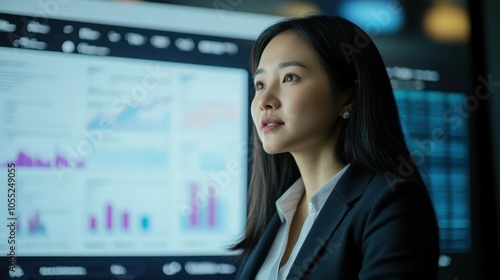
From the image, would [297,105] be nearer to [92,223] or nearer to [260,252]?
[260,252]

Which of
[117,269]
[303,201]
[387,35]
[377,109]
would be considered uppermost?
[387,35]

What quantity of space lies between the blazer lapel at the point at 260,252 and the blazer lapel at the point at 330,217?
0.21m

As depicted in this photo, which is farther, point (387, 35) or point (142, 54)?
point (387, 35)

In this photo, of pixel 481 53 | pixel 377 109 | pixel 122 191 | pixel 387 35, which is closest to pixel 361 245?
pixel 377 109

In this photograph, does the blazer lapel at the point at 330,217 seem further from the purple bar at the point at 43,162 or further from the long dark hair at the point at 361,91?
the purple bar at the point at 43,162

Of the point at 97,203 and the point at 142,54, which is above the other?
the point at 142,54

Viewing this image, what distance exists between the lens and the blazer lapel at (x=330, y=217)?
1.16m

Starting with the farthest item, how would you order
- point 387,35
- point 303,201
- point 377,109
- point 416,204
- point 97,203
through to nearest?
point 387,35, point 97,203, point 303,201, point 377,109, point 416,204

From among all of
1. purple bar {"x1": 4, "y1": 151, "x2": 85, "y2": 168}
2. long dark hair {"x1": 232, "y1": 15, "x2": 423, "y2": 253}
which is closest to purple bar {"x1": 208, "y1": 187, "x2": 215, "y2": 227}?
purple bar {"x1": 4, "y1": 151, "x2": 85, "y2": 168}

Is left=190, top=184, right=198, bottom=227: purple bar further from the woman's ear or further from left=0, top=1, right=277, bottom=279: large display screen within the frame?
the woman's ear

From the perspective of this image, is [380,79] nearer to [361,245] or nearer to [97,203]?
[361,245]

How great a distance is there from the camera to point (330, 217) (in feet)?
3.90

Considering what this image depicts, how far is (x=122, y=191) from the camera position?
1796 millimetres

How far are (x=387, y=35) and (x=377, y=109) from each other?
1059 mm
